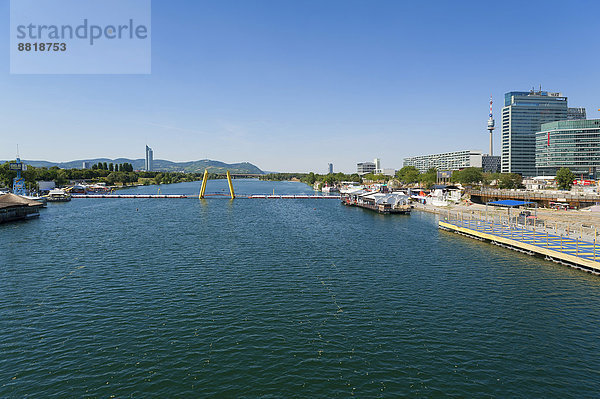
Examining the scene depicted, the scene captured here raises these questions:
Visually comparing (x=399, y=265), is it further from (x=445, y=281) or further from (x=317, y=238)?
(x=317, y=238)

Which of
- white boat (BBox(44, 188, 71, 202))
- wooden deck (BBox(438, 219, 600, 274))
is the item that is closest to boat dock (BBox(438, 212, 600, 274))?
wooden deck (BBox(438, 219, 600, 274))

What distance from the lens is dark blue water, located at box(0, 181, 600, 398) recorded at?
19984 mm

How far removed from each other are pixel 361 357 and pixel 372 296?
1178 cm

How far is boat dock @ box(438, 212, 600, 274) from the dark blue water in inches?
95.9

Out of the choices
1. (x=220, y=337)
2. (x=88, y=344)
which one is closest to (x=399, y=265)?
(x=220, y=337)

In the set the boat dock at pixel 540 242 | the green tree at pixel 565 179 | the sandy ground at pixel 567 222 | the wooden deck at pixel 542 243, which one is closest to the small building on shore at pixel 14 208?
the boat dock at pixel 540 242

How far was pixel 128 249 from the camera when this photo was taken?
176 feet

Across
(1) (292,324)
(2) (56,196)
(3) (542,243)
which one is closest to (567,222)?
(3) (542,243)

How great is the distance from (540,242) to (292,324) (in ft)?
154

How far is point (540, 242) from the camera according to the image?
52281 millimetres

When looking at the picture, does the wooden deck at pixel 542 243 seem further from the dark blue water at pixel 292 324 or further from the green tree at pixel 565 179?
the green tree at pixel 565 179

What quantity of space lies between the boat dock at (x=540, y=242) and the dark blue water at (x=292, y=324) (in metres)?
2.44

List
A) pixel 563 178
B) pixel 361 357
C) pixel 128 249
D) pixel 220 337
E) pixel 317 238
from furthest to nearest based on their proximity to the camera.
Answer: pixel 563 178
pixel 317 238
pixel 128 249
pixel 220 337
pixel 361 357

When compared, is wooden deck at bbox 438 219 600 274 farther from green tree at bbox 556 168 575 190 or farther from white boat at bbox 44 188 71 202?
white boat at bbox 44 188 71 202
